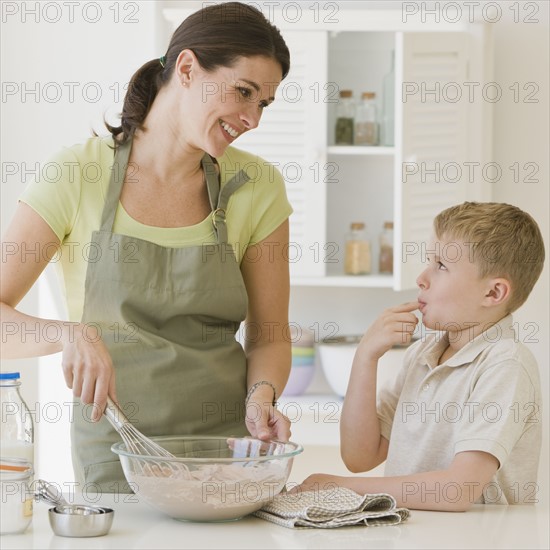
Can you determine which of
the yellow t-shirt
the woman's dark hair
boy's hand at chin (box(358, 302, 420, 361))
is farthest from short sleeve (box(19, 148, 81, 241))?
boy's hand at chin (box(358, 302, 420, 361))

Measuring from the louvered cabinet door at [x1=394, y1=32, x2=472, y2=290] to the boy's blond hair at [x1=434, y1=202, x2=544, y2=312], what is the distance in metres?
1.25

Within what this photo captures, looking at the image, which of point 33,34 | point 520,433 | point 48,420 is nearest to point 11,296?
point 520,433

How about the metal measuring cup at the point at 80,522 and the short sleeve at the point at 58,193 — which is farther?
the short sleeve at the point at 58,193

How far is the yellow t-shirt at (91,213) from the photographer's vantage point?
60.4 inches

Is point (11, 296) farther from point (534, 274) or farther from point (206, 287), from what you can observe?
point (534, 274)

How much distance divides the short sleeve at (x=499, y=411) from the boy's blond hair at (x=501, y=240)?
147 millimetres

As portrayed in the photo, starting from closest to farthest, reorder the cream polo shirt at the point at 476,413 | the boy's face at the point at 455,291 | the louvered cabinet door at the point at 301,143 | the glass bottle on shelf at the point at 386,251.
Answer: the cream polo shirt at the point at 476,413 → the boy's face at the point at 455,291 → the louvered cabinet door at the point at 301,143 → the glass bottle on shelf at the point at 386,251

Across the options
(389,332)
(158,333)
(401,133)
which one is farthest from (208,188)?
(401,133)

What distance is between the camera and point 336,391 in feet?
9.61

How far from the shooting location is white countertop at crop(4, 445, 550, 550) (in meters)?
1.12

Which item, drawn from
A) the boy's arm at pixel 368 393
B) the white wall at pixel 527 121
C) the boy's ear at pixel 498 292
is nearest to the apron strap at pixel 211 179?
the boy's arm at pixel 368 393

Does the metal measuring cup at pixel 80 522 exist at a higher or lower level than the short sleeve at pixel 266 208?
lower

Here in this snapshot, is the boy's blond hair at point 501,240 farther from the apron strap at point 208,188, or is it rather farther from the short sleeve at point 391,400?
the apron strap at point 208,188

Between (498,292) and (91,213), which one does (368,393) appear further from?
(91,213)
